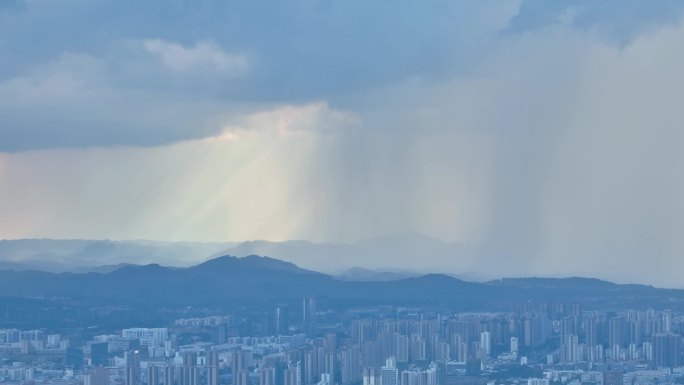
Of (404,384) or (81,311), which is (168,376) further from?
(81,311)

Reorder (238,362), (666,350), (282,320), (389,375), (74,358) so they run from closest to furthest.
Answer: (389,375), (238,362), (666,350), (74,358), (282,320)

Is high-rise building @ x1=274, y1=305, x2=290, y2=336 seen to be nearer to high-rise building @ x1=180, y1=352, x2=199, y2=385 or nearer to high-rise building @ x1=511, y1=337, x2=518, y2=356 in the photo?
high-rise building @ x1=511, y1=337, x2=518, y2=356

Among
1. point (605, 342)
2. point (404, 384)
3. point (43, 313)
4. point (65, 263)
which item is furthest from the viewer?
point (65, 263)

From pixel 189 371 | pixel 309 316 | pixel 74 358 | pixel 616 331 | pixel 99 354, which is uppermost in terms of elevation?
pixel 309 316

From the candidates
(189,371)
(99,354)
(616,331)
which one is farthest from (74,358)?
(616,331)

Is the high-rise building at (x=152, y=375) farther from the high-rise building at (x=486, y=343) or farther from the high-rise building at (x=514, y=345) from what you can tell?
the high-rise building at (x=514, y=345)

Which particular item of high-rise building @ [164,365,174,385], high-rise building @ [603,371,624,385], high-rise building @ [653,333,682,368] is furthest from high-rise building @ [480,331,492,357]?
high-rise building @ [164,365,174,385]

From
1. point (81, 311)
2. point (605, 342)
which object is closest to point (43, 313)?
point (81, 311)

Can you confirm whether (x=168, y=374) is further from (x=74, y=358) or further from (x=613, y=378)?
(x=613, y=378)
